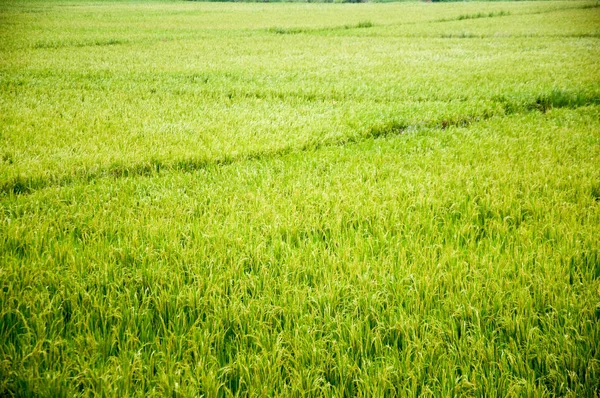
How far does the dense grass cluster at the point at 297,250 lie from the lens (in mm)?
2127

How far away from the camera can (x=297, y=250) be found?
10.8 ft

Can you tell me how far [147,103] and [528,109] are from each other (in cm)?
924

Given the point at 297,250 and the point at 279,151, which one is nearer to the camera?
the point at 297,250

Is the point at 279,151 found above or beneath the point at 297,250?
above

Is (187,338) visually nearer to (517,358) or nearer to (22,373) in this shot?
(22,373)

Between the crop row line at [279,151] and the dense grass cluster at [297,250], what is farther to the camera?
the crop row line at [279,151]

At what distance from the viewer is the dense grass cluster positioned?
213 centimetres

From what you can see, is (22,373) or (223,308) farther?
(223,308)

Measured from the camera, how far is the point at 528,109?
31.4ft

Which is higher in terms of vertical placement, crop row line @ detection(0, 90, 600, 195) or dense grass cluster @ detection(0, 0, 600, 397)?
crop row line @ detection(0, 90, 600, 195)

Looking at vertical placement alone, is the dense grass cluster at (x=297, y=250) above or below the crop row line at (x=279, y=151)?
below

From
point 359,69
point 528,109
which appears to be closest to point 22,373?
point 528,109

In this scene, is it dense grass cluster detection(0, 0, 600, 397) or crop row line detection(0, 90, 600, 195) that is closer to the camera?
dense grass cluster detection(0, 0, 600, 397)

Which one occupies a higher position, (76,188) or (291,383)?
(76,188)
